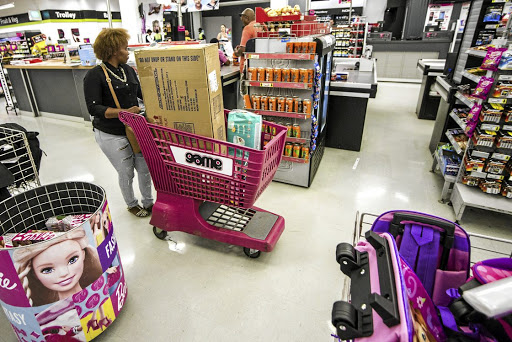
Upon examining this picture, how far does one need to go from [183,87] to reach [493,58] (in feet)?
8.54

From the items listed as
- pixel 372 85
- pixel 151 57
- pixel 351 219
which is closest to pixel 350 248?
pixel 151 57

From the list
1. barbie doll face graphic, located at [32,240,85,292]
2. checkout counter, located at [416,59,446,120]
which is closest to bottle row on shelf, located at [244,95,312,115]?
barbie doll face graphic, located at [32,240,85,292]

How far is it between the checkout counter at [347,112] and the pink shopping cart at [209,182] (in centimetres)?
238

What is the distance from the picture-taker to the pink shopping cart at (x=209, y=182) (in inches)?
75.4

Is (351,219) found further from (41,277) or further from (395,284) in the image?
(41,277)

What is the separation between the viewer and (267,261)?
2.38 meters

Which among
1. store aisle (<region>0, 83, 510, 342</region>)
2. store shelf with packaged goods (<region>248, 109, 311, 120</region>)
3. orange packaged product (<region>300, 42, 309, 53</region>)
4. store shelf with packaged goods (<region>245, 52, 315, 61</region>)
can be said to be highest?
orange packaged product (<region>300, 42, 309, 53</region>)

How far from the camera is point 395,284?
0.89m

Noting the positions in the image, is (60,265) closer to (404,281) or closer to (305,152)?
(404,281)

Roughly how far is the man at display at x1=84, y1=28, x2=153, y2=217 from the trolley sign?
0.60m

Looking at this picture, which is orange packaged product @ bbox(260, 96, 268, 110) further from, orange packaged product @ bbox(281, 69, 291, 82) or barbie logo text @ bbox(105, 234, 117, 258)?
barbie logo text @ bbox(105, 234, 117, 258)

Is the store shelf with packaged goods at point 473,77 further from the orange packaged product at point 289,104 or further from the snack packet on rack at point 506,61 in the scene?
the orange packaged product at point 289,104

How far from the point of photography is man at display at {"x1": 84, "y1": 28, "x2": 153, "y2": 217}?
91.0 inches

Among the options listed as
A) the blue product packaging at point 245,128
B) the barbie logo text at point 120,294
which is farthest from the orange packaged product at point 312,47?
the barbie logo text at point 120,294
